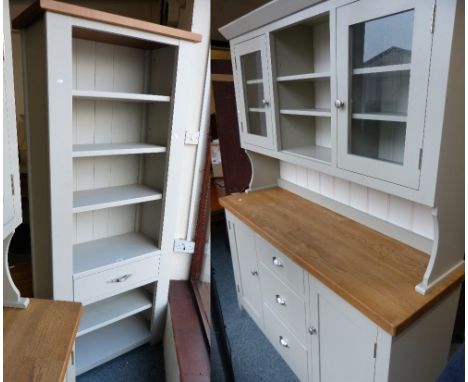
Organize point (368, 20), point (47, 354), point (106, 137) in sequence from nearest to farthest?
point (47, 354), point (368, 20), point (106, 137)

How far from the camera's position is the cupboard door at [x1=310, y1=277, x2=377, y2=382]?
1028 millimetres

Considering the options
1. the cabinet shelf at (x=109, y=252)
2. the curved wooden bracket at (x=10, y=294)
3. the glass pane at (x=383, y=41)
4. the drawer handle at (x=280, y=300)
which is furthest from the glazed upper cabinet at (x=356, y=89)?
the curved wooden bracket at (x=10, y=294)

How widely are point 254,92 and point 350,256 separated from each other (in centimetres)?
85

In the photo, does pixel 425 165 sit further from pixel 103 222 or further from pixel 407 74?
pixel 103 222

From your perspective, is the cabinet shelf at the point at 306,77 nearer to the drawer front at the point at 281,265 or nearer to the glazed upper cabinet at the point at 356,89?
the glazed upper cabinet at the point at 356,89

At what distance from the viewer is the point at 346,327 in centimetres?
110

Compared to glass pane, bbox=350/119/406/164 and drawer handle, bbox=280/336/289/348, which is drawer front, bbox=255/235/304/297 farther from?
glass pane, bbox=350/119/406/164

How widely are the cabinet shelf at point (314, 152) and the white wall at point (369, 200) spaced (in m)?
0.15

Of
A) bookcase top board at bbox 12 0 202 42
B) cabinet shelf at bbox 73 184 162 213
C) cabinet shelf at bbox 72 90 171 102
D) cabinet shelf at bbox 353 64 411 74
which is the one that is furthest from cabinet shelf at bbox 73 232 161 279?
cabinet shelf at bbox 353 64 411 74

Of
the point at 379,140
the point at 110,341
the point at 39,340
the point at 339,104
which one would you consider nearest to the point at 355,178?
the point at 379,140

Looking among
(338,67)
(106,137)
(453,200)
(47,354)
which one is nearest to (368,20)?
(338,67)

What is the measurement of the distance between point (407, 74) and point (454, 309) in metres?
0.75

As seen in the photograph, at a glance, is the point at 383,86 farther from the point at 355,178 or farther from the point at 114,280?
the point at 114,280

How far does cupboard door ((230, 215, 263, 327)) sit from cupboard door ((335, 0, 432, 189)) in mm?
645
